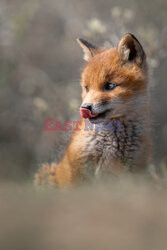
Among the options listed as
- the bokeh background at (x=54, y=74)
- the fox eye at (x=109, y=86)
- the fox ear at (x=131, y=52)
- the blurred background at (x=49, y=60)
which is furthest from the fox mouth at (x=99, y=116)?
the blurred background at (x=49, y=60)

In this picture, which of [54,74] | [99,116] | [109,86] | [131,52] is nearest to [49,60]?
[54,74]

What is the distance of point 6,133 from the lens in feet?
30.4

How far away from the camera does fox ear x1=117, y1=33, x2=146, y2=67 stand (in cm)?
449

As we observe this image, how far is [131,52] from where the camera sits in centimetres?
462

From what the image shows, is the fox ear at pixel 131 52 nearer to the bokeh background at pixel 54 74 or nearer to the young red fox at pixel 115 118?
the young red fox at pixel 115 118

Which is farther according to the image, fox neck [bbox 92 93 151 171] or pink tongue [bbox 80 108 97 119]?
fox neck [bbox 92 93 151 171]

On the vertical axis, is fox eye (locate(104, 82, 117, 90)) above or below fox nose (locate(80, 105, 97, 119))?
above

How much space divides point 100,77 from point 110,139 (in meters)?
0.93

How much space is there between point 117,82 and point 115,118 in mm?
536

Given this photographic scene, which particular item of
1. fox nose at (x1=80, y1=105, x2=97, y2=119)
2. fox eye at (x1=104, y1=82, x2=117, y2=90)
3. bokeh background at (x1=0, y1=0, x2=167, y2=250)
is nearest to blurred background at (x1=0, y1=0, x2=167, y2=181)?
bokeh background at (x1=0, y1=0, x2=167, y2=250)

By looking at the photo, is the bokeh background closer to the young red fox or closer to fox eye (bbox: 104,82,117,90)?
the young red fox

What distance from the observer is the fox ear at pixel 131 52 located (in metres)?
4.49

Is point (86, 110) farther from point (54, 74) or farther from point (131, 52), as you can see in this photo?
point (54, 74)

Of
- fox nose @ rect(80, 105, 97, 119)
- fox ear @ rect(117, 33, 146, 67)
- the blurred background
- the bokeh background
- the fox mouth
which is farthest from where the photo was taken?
the blurred background
